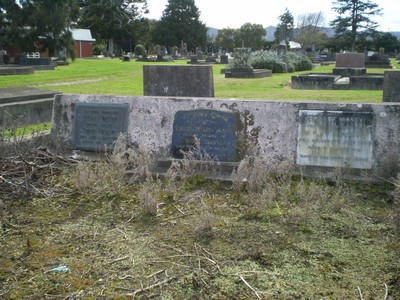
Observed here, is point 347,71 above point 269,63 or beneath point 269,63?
beneath

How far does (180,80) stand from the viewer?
859cm

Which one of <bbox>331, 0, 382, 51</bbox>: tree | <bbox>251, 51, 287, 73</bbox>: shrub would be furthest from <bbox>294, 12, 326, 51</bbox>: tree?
<bbox>251, 51, 287, 73</bbox>: shrub

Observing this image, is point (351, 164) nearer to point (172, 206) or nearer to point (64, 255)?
point (172, 206)

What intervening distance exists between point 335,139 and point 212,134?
1379 millimetres

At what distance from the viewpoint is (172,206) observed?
4.19m

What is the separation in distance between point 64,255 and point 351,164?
315 cm

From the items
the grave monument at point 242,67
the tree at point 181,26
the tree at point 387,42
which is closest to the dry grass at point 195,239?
the grave monument at point 242,67

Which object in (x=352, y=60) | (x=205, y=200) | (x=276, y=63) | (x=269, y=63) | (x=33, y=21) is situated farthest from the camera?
(x=33, y=21)

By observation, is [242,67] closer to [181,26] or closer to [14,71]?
[14,71]

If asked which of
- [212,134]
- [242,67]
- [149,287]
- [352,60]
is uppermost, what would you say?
[352,60]

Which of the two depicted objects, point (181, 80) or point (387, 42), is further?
point (387, 42)

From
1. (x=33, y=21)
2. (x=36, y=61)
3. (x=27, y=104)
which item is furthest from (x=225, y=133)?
(x=33, y=21)

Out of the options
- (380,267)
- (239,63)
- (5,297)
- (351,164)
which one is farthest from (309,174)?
(239,63)

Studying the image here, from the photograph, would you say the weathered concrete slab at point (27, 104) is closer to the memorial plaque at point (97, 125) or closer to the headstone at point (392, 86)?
the memorial plaque at point (97, 125)
